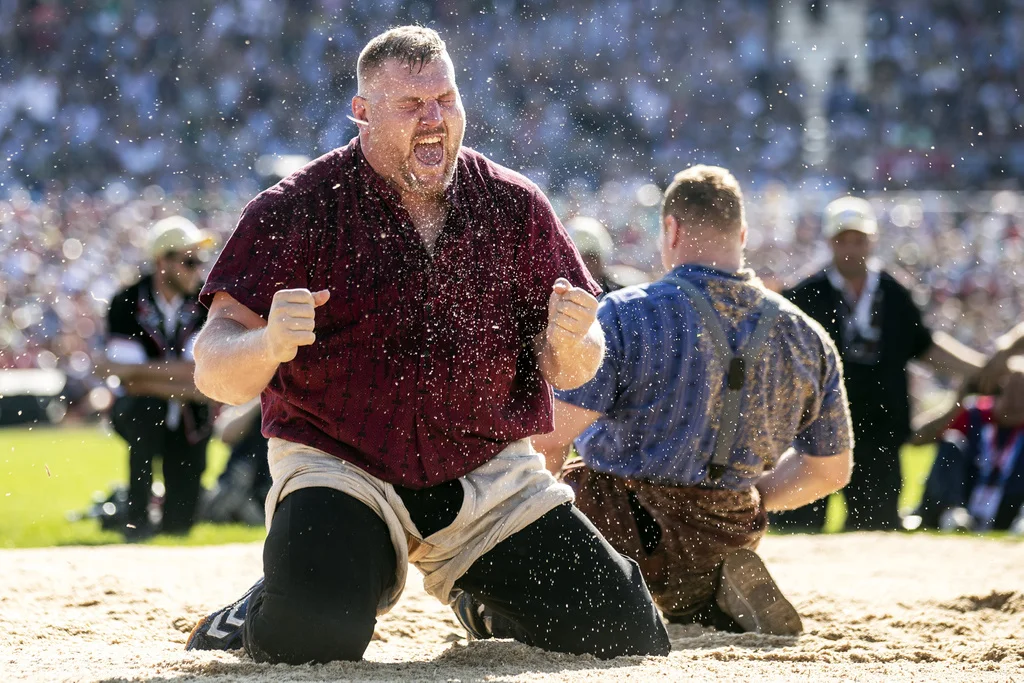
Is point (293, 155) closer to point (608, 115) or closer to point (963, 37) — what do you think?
point (608, 115)

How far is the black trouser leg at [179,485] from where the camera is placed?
335 inches

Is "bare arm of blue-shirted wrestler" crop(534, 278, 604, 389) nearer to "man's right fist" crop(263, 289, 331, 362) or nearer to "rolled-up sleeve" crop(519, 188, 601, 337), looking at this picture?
"rolled-up sleeve" crop(519, 188, 601, 337)

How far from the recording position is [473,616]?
14.2ft

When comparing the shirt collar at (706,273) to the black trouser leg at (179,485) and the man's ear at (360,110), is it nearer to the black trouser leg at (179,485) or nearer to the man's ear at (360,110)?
the man's ear at (360,110)

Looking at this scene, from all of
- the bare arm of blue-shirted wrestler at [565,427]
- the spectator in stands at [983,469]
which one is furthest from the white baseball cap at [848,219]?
the bare arm of blue-shirted wrestler at [565,427]

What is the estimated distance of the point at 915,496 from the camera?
11.0 metres

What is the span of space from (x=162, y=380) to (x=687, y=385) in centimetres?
458

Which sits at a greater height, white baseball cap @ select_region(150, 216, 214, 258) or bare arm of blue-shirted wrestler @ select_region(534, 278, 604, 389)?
white baseball cap @ select_region(150, 216, 214, 258)

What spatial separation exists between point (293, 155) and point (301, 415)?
1564cm

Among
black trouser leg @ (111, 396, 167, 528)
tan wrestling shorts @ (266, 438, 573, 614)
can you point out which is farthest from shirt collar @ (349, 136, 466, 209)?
black trouser leg @ (111, 396, 167, 528)

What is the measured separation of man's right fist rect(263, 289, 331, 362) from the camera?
11.0ft

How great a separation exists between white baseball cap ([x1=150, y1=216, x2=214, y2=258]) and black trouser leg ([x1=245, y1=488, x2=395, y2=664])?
5000 mm

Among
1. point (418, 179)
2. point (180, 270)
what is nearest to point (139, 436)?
point (180, 270)

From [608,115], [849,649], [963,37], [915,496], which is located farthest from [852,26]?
[849,649]
